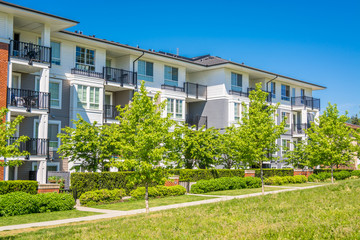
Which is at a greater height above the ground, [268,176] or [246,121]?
[246,121]

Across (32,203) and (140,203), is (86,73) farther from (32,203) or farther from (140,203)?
(32,203)

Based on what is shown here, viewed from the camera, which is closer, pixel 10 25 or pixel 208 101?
pixel 10 25

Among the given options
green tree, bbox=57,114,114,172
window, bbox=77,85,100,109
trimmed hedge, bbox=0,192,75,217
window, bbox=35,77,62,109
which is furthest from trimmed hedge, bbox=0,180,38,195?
window, bbox=77,85,100,109

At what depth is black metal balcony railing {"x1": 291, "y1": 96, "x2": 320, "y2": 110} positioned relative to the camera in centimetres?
4988

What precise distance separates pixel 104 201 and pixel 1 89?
8971mm

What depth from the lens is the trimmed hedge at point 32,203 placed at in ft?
61.3

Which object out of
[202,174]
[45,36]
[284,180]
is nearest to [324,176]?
[284,180]

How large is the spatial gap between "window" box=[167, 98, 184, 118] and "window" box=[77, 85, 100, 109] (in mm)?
7771

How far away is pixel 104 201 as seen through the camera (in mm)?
23047

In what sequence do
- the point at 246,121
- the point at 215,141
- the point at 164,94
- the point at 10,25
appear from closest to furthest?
the point at 10,25 → the point at 246,121 → the point at 215,141 → the point at 164,94

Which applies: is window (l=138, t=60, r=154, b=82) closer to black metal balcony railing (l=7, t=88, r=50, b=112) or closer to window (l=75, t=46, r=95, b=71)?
window (l=75, t=46, r=95, b=71)

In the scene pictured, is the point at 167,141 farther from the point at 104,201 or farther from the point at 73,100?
the point at 73,100

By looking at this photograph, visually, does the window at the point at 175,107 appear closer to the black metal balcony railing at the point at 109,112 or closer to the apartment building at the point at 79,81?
the apartment building at the point at 79,81

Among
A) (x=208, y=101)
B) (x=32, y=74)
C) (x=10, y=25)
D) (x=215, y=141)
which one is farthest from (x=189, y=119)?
(x=10, y=25)
